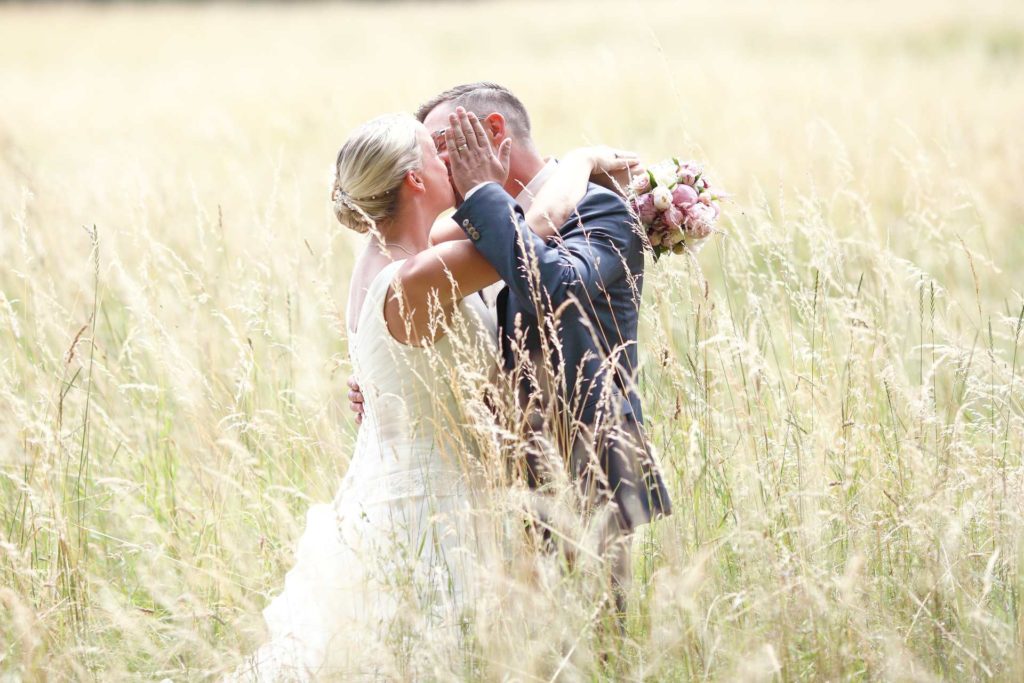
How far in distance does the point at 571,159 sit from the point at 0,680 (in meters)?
2.30

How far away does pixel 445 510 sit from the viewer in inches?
125

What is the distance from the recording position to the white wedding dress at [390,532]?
9.52ft

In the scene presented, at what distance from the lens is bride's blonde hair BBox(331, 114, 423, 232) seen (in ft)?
10.3

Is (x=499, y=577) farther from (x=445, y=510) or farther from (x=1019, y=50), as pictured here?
(x=1019, y=50)

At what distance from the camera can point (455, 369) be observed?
113 inches

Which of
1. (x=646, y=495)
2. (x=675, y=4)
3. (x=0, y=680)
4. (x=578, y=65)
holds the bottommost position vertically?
(x=0, y=680)

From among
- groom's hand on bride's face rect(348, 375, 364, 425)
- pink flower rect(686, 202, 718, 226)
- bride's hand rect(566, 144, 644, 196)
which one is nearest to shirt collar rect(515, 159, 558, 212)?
bride's hand rect(566, 144, 644, 196)

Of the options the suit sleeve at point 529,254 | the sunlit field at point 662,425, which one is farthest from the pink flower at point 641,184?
the sunlit field at point 662,425

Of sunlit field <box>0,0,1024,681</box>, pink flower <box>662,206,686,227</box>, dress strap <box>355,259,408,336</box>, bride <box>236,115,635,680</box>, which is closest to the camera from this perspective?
sunlit field <box>0,0,1024,681</box>

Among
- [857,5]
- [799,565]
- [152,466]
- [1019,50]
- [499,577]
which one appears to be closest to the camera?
[499,577]

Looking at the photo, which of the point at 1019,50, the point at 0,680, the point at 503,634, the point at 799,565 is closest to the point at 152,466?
the point at 0,680

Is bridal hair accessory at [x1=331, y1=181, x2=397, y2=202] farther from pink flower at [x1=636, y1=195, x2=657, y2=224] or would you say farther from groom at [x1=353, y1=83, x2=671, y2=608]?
pink flower at [x1=636, y1=195, x2=657, y2=224]

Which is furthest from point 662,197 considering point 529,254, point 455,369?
point 455,369

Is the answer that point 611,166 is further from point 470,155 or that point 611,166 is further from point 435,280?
point 435,280
